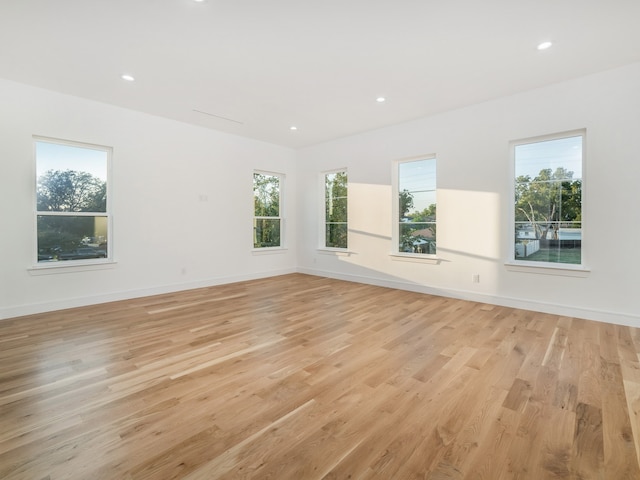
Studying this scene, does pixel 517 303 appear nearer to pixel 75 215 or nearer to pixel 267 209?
pixel 267 209

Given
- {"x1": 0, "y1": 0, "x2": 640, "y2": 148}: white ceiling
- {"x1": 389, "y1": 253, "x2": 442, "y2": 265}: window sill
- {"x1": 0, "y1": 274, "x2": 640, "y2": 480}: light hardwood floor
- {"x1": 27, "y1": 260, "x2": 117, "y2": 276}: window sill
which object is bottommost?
{"x1": 0, "y1": 274, "x2": 640, "y2": 480}: light hardwood floor

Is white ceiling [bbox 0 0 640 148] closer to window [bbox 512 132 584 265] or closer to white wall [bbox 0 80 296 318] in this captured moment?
white wall [bbox 0 80 296 318]

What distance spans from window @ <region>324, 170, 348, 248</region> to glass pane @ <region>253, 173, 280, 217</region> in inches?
45.4

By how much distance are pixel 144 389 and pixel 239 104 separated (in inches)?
153

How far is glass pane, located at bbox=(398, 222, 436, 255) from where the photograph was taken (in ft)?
17.3

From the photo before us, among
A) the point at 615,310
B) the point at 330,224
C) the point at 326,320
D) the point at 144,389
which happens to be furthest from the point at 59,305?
the point at 615,310

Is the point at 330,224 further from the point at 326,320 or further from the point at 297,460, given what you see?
the point at 297,460

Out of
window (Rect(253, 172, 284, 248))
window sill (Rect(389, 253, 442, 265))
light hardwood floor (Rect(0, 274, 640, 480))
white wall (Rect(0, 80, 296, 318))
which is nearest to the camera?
light hardwood floor (Rect(0, 274, 640, 480))

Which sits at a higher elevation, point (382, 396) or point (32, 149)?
point (32, 149)

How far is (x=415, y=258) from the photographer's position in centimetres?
533

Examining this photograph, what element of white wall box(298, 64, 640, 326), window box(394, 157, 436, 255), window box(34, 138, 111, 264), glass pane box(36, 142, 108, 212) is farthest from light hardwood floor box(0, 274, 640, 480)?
window box(394, 157, 436, 255)

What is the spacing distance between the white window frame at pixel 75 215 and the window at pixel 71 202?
0.01 m

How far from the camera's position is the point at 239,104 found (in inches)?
180

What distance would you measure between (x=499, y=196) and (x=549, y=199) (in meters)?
0.59
